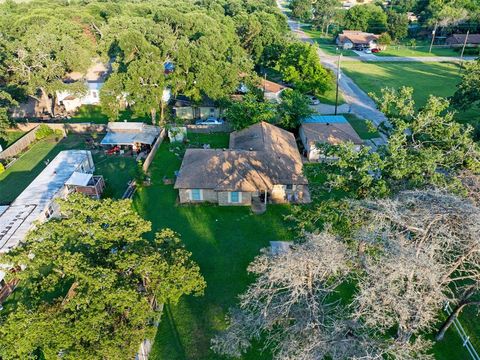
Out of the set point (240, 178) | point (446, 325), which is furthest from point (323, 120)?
point (446, 325)

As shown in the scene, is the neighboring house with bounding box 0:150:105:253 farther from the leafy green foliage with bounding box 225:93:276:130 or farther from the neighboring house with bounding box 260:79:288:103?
the neighboring house with bounding box 260:79:288:103

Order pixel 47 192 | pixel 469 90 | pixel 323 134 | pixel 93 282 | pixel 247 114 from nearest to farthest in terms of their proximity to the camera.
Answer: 1. pixel 93 282
2. pixel 47 192
3. pixel 323 134
4. pixel 247 114
5. pixel 469 90

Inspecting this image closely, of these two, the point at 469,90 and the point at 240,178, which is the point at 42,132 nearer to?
the point at 240,178

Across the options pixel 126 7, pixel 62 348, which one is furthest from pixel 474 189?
pixel 126 7

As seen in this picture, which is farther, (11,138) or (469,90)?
(11,138)

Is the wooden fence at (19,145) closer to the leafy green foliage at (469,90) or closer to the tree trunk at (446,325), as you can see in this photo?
the tree trunk at (446,325)

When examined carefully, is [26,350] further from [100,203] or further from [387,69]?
[387,69]
